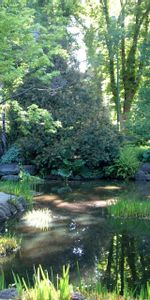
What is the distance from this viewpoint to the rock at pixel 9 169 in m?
15.7

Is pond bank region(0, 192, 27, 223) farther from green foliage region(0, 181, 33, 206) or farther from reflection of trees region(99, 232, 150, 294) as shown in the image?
reflection of trees region(99, 232, 150, 294)

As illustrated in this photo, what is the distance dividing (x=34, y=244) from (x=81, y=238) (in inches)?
34.0

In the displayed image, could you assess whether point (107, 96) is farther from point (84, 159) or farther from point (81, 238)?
point (81, 238)

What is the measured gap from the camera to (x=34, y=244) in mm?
6586

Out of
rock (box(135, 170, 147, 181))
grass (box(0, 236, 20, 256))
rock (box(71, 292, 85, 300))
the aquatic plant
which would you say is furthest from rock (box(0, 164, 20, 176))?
rock (box(71, 292, 85, 300))

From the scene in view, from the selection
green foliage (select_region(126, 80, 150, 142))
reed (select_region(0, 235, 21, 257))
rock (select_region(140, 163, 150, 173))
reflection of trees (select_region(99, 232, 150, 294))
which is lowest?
reflection of trees (select_region(99, 232, 150, 294))

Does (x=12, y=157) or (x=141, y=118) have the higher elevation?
(x=141, y=118)

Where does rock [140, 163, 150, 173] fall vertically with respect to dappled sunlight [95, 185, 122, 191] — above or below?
above

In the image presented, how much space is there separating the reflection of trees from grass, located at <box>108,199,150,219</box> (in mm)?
1116

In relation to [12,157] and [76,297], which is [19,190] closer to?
[12,157]

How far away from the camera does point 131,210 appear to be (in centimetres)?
832

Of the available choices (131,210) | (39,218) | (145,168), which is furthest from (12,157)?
(131,210)

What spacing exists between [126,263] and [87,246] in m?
0.97

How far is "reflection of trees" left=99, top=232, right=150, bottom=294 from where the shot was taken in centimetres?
501
